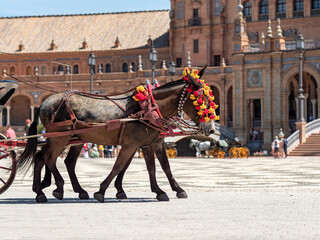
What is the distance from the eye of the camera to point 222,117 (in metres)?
68.4

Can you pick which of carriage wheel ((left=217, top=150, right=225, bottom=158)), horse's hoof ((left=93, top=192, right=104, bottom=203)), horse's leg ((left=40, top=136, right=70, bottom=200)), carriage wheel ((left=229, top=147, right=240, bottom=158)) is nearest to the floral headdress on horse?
horse's hoof ((left=93, top=192, right=104, bottom=203))

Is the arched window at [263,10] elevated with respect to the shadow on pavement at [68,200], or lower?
elevated

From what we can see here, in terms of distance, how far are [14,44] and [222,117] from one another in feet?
97.5

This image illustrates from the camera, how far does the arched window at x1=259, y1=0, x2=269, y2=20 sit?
71188mm

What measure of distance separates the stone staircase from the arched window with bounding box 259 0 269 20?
82.3 feet

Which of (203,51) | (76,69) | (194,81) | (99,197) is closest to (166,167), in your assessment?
(99,197)

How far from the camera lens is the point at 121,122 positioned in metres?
13.0

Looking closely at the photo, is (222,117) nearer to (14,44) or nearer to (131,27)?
(131,27)

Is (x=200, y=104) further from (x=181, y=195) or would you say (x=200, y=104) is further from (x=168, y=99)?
(x=181, y=195)

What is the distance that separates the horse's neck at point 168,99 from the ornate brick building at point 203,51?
38230mm

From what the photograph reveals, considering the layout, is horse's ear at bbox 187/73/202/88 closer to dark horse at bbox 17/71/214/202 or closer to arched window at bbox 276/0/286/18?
dark horse at bbox 17/71/214/202

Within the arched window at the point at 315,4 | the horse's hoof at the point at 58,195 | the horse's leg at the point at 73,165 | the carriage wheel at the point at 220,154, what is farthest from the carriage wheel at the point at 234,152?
the horse's hoof at the point at 58,195

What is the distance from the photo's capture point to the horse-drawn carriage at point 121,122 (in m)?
13.0

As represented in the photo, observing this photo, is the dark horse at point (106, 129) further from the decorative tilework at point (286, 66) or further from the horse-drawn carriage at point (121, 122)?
the decorative tilework at point (286, 66)
